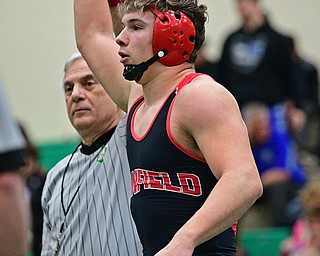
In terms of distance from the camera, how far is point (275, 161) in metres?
9.87

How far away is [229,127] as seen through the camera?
3805mm

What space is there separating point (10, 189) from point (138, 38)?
1433mm

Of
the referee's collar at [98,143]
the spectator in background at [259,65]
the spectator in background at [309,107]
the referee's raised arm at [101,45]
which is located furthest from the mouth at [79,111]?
the spectator in background at [309,107]

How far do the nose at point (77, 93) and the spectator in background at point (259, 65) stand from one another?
17.2 feet

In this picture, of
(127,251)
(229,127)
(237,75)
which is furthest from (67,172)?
(237,75)

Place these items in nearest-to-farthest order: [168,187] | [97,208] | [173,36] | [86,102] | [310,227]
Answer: [168,187], [173,36], [97,208], [86,102], [310,227]

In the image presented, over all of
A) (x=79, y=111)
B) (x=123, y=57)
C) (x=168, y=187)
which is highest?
(x=123, y=57)

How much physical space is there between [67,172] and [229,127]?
1.53 m

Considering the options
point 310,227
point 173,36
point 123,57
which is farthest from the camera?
point 310,227

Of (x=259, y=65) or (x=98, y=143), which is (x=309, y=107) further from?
(x=98, y=143)

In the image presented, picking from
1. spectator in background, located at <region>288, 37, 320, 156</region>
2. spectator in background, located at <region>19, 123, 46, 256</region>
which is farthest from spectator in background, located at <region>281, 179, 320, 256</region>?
spectator in background, located at <region>288, 37, 320, 156</region>

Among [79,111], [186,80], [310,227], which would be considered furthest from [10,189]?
[310,227]

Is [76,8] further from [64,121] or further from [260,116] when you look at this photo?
[64,121]

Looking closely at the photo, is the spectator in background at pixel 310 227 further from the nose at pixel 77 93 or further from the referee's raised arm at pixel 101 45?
the referee's raised arm at pixel 101 45
